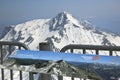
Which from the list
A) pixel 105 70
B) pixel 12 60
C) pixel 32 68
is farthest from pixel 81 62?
pixel 12 60

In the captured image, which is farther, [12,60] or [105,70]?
[12,60]

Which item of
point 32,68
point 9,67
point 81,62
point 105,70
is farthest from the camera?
point 9,67

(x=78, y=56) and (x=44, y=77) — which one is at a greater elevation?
(x=78, y=56)

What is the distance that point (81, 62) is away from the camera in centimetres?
395

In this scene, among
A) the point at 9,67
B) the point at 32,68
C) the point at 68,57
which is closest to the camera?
the point at 68,57

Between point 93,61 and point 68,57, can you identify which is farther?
point 68,57

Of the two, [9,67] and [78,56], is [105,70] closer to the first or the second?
[78,56]

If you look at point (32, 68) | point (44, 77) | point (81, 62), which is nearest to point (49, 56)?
point (32, 68)

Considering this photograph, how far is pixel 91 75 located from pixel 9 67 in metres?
1.42

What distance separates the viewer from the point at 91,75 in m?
3.86

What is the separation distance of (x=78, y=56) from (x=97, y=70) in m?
0.36

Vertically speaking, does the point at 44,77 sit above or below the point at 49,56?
below

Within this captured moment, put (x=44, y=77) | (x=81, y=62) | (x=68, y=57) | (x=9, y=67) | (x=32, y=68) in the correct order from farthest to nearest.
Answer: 1. (x=44, y=77)
2. (x=9, y=67)
3. (x=32, y=68)
4. (x=68, y=57)
5. (x=81, y=62)

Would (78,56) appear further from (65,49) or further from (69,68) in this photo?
(65,49)
